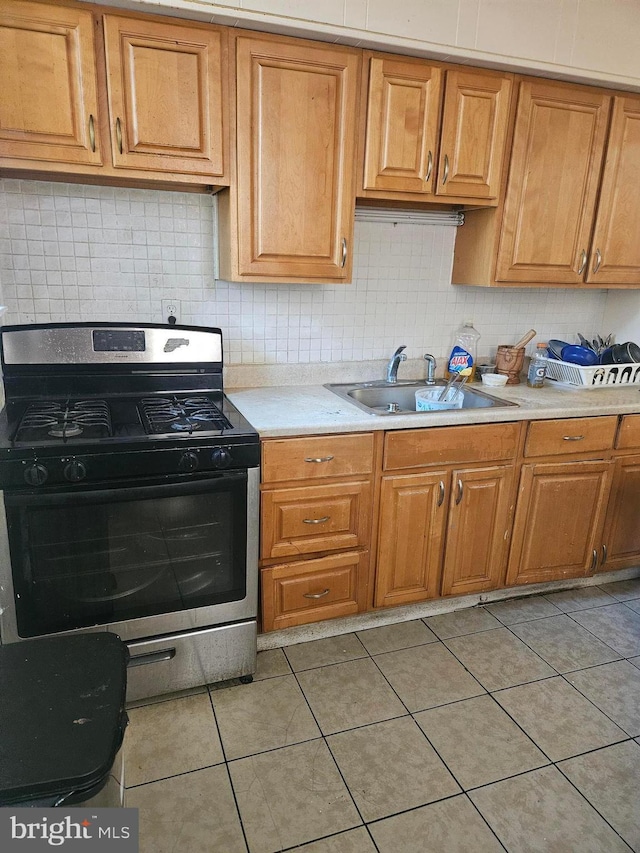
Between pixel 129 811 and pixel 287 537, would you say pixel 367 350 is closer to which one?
pixel 287 537

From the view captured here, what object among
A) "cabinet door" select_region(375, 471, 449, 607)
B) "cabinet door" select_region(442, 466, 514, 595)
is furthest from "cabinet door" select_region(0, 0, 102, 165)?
"cabinet door" select_region(442, 466, 514, 595)

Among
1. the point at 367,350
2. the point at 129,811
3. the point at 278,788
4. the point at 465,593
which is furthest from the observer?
the point at 367,350

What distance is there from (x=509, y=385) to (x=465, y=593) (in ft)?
3.23

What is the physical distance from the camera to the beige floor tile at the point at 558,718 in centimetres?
177

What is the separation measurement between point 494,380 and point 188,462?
156 cm

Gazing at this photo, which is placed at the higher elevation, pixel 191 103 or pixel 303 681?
pixel 191 103

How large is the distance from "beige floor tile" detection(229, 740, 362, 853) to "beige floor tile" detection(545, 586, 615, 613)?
134 cm

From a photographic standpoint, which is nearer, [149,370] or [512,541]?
[149,370]

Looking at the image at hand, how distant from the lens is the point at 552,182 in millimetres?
2328

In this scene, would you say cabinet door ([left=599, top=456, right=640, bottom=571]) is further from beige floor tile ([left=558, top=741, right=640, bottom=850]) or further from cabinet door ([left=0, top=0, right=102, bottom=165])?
cabinet door ([left=0, top=0, right=102, bottom=165])

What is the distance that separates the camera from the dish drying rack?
2594 mm

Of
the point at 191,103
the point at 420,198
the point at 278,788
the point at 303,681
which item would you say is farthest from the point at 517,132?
the point at 278,788

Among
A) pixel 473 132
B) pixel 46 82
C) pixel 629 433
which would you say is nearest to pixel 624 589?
pixel 629 433

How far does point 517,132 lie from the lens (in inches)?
87.4
